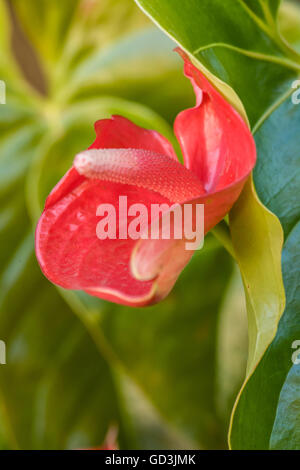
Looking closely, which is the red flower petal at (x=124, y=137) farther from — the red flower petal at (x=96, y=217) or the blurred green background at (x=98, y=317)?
the blurred green background at (x=98, y=317)

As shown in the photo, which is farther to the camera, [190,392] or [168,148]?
[190,392]

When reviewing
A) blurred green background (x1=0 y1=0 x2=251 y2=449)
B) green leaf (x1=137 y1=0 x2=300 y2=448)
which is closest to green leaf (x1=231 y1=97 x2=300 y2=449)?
green leaf (x1=137 y1=0 x2=300 y2=448)

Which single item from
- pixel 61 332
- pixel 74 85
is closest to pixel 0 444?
pixel 61 332

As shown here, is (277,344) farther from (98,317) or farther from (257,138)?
(98,317)

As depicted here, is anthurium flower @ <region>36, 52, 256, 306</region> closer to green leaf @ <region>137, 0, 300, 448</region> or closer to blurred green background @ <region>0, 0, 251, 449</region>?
green leaf @ <region>137, 0, 300, 448</region>

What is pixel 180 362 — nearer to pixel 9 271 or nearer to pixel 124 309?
pixel 124 309

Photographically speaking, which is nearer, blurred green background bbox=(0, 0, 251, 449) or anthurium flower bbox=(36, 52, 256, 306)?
anthurium flower bbox=(36, 52, 256, 306)

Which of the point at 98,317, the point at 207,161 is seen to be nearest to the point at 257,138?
the point at 207,161

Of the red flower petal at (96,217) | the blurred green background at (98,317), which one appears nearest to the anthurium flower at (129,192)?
→ the red flower petal at (96,217)

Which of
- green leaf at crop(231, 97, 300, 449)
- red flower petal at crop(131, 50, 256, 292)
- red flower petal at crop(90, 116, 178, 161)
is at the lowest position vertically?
green leaf at crop(231, 97, 300, 449)
